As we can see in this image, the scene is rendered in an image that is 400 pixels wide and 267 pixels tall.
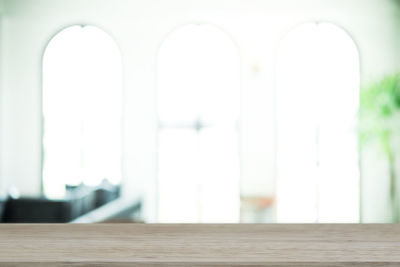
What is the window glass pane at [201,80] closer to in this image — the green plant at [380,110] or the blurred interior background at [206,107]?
the blurred interior background at [206,107]

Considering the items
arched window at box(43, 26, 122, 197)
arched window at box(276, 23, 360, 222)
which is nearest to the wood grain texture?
arched window at box(276, 23, 360, 222)

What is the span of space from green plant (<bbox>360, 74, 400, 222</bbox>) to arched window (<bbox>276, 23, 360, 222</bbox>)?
2.17 ft

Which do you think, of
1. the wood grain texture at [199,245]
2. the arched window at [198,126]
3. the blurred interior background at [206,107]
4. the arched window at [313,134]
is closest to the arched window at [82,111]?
the blurred interior background at [206,107]

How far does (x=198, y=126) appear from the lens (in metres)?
8.46

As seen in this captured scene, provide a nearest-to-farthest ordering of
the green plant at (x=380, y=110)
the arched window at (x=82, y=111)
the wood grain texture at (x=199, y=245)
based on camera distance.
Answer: the wood grain texture at (x=199, y=245)
the green plant at (x=380, y=110)
the arched window at (x=82, y=111)

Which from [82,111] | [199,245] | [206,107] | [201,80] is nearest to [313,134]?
[206,107]

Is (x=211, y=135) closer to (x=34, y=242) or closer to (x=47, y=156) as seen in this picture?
(x=47, y=156)

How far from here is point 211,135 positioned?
27.9 feet

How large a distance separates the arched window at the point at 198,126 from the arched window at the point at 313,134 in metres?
0.76

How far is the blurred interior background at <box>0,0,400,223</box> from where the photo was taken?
8438mm

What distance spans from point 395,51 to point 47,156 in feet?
19.2

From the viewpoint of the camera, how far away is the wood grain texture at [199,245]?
0.34 meters

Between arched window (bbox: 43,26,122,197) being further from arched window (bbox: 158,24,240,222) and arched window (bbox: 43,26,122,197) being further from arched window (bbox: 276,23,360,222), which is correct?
arched window (bbox: 276,23,360,222)

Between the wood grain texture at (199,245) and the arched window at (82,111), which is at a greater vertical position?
the arched window at (82,111)
